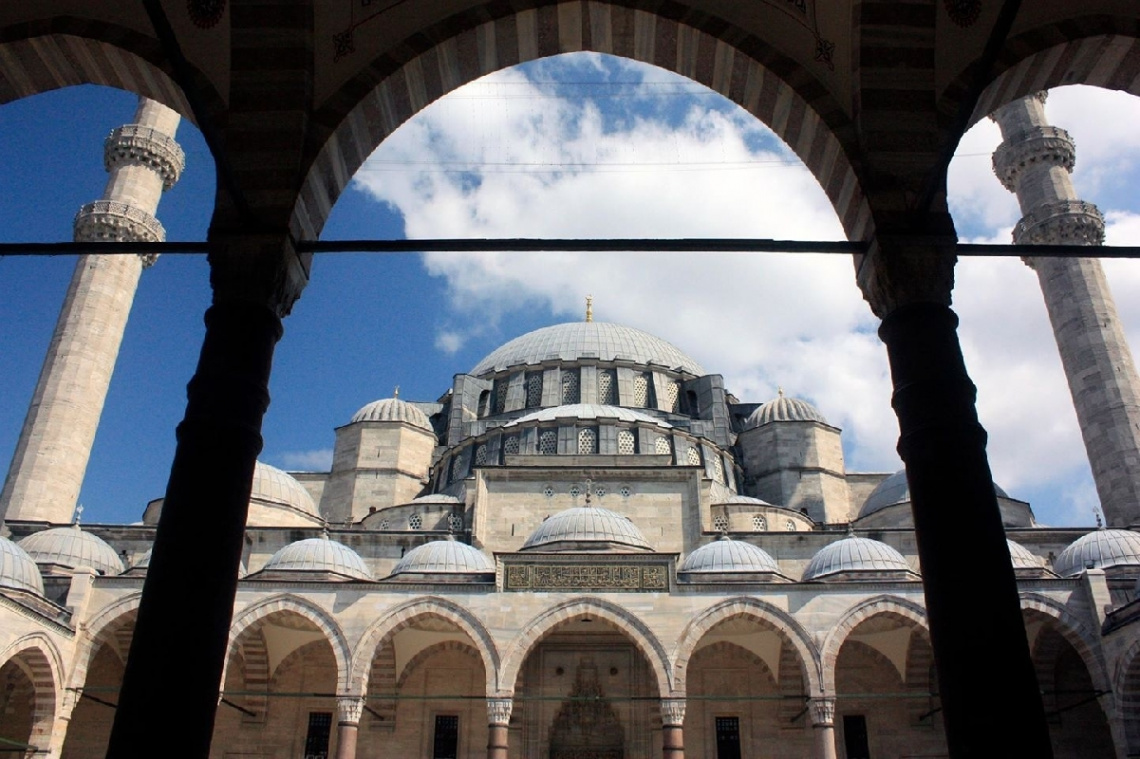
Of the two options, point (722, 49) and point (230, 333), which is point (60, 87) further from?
point (722, 49)

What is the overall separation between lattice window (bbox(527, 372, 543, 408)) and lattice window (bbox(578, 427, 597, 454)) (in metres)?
3.99

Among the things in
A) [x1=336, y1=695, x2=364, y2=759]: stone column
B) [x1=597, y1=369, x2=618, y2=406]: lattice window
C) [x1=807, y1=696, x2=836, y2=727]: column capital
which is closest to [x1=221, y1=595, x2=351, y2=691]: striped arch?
[x1=336, y1=695, x2=364, y2=759]: stone column

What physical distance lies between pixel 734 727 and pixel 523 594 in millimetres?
4971

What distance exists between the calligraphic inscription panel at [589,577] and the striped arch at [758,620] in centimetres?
89

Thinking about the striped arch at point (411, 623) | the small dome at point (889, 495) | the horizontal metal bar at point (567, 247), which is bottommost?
the horizontal metal bar at point (567, 247)

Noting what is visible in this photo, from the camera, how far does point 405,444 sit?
85.3ft

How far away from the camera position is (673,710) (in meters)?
15.2

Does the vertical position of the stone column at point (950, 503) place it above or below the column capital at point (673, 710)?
below

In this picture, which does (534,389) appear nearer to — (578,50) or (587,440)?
(587,440)

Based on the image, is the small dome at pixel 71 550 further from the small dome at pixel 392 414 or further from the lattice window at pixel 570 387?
the lattice window at pixel 570 387

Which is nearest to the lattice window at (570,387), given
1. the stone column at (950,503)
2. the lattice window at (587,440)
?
the lattice window at (587,440)

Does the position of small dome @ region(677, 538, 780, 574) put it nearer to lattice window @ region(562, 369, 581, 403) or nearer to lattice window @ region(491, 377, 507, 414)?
lattice window @ region(562, 369, 581, 403)

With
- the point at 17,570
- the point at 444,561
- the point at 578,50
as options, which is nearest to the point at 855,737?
the point at 444,561

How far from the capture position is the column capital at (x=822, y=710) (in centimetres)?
1516
